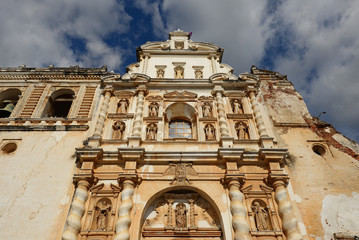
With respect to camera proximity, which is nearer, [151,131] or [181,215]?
[181,215]

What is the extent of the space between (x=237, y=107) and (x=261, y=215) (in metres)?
5.00

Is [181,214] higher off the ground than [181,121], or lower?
lower

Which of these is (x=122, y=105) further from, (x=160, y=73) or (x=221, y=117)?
(x=221, y=117)

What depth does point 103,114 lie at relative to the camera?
11.1 m

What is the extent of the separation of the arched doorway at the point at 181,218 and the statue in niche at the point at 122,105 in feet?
14.6

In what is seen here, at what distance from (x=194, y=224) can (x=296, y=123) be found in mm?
6271

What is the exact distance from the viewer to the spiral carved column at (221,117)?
10.3 meters

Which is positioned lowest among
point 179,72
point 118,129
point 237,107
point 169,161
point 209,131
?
point 169,161

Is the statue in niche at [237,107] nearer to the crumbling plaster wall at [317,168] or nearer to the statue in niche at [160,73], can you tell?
the crumbling plaster wall at [317,168]

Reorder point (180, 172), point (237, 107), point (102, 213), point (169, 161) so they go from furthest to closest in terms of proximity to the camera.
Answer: point (237, 107)
point (169, 161)
point (180, 172)
point (102, 213)

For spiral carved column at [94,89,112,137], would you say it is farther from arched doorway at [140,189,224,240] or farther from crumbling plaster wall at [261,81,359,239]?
crumbling plaster wall at [261,81,359,239]

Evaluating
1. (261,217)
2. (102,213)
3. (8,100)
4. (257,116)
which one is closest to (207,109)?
(257,116)

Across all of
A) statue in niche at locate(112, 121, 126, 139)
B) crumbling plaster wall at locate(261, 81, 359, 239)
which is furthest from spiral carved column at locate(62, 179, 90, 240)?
crumbling plaster wall at locate(261, 81, 359, 239)

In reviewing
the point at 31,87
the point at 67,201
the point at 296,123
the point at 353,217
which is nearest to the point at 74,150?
the point at 67,201
